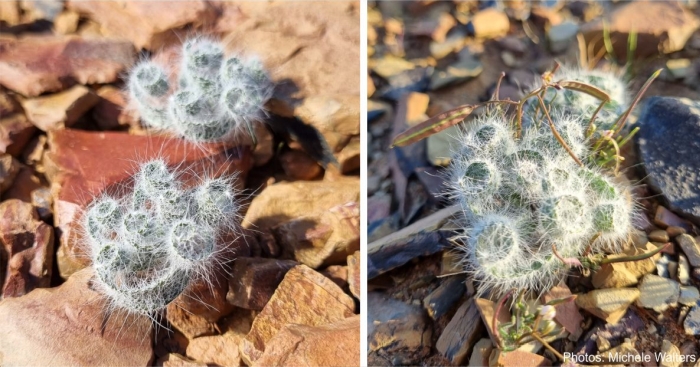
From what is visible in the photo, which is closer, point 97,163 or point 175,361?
point 175,361

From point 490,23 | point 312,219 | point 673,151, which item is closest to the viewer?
point 673,151

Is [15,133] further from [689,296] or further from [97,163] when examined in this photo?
[689,296]

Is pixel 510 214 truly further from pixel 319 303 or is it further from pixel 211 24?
pixel 211 24

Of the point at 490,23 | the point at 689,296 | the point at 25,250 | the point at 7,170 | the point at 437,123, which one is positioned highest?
the point at 490,23

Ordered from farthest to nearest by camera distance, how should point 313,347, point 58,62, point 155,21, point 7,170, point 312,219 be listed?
point 155,21
point 58,62
point 7,170
point 312,219
point 313,347

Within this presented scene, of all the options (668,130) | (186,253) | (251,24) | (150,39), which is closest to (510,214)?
(668,130)

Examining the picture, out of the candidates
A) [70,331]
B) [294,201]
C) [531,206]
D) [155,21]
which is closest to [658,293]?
[531,206]

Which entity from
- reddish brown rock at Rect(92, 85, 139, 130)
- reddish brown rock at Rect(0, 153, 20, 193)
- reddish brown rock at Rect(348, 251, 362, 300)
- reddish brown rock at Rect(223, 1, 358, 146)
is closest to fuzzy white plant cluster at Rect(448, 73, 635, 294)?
reddish brown rock at Rect(348, 251, 362, 300)

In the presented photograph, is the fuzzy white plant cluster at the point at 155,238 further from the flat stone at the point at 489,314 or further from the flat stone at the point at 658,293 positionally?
the flat stone at the point at 658,293
